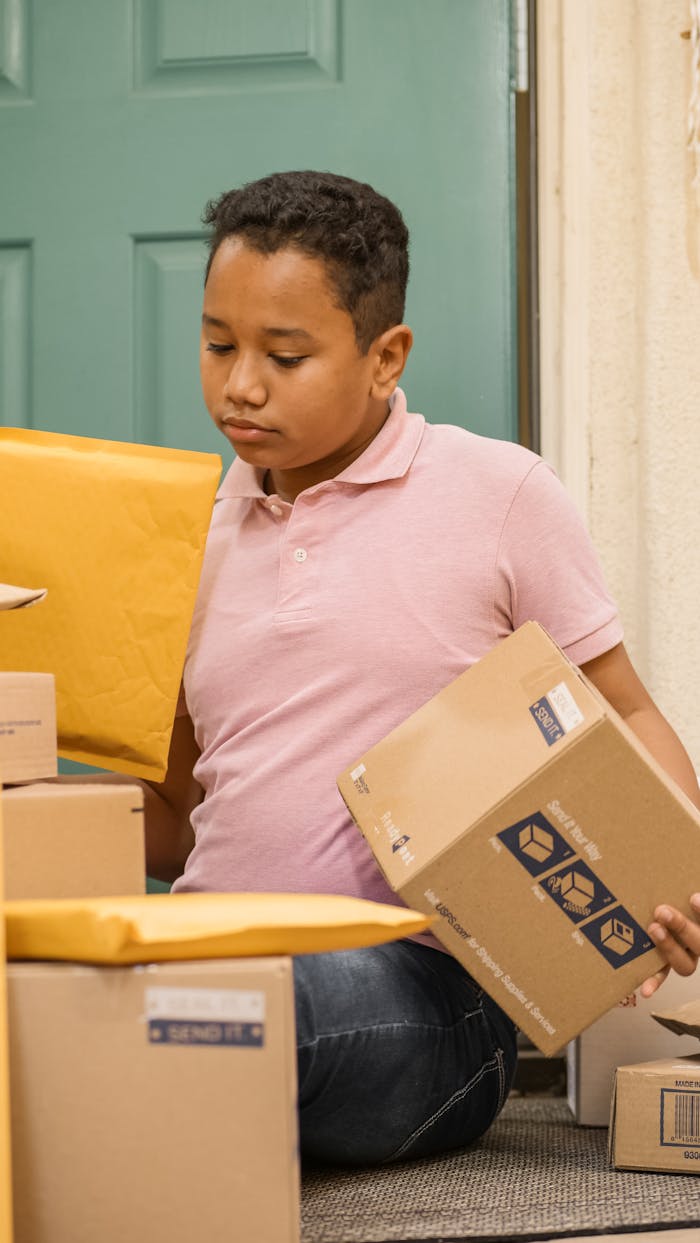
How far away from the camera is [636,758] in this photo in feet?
3.31

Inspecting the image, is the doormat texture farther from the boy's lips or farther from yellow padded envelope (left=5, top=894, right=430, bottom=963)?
the boy's lips

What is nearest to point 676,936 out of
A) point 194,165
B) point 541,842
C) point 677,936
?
point 677,936

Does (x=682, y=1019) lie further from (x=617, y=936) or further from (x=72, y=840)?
(x=72, y=840)

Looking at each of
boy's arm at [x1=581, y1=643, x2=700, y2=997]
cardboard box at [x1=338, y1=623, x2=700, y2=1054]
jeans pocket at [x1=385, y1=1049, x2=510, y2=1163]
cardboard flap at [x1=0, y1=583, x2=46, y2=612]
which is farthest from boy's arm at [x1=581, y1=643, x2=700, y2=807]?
cardboard flap at [x1=0, y1=583, x2=46, y2=612]

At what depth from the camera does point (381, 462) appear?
1335 mm

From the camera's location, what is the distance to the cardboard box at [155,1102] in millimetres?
779

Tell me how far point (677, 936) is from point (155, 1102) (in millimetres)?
A: 459

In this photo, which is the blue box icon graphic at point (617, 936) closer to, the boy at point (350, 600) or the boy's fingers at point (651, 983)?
the boy's fingers at point (651, 983)

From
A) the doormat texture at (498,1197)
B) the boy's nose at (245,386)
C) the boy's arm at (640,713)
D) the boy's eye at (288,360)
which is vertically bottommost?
the doormat texture at (498,1197)

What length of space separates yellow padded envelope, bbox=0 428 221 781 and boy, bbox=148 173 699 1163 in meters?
0.11

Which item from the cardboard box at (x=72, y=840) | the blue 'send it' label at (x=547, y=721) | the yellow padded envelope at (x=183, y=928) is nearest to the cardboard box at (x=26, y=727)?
the cardboard box at (x=72, y=840)

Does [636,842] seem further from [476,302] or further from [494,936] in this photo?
[476,302]

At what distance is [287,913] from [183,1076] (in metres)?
0.11

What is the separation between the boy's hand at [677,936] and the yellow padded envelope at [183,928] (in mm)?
282
